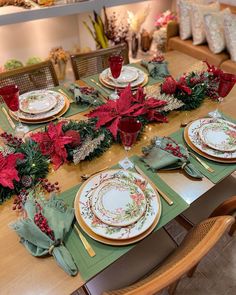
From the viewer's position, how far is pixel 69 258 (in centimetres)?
66

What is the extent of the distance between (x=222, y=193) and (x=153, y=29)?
2796mm

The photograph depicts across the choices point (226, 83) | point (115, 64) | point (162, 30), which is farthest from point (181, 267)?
point (162, 30)

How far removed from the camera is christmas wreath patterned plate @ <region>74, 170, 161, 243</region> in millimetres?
717

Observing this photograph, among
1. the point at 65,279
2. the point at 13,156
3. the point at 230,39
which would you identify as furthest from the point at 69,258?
the point at 230,39

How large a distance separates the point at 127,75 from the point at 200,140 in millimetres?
613

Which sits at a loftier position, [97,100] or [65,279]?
[97,100]

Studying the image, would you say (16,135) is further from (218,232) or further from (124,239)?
(218,232)

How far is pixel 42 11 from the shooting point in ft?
6.73

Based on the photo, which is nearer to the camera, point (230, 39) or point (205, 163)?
point (205, 163)

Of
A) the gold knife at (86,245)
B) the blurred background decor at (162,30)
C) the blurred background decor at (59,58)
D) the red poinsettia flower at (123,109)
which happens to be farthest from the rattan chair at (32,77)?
the blurred background decor at (162,30)

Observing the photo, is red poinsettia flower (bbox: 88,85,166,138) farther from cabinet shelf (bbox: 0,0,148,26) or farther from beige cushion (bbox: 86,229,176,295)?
cabinet shelf (bbox: 0,0,148,26)

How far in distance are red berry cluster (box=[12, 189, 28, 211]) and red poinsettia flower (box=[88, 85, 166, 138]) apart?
396 mm

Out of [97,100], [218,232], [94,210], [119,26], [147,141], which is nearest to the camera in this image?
[218,232]

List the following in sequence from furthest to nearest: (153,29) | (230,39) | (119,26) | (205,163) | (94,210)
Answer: (153,29) < (119,26) < (230,39) < (205,163) < (94,210)
